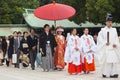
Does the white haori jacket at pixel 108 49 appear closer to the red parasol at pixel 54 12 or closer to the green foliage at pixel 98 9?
the red parasol at pixel 54 12

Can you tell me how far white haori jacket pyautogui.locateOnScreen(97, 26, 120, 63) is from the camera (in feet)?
45.7

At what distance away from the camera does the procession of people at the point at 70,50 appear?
14047 mm

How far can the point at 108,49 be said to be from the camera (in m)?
14.1

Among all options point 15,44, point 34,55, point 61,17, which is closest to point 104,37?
point 61,17

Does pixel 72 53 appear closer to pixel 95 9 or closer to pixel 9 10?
pixel 95 9

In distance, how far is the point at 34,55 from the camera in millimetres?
18625

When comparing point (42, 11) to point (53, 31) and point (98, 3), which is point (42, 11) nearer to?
point (53, 31)

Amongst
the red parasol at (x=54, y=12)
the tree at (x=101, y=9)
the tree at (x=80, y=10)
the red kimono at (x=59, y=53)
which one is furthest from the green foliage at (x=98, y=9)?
the red parasol at (x=54, y=12)

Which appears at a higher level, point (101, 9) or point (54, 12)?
point (101, 9)

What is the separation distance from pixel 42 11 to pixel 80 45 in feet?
7.90

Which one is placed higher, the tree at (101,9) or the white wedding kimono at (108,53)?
the tree at (101,9)

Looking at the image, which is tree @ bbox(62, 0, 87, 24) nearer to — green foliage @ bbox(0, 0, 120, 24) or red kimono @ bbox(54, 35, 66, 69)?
green foliage @ bbox(0, 0, 120, 24)

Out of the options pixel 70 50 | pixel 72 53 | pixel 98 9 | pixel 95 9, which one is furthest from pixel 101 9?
pixel 72 53

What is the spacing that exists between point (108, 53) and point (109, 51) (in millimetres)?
74
